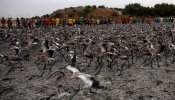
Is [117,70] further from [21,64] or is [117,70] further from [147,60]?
[21,64]

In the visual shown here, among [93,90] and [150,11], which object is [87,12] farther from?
[93,90]

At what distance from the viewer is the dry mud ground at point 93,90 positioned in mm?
11617

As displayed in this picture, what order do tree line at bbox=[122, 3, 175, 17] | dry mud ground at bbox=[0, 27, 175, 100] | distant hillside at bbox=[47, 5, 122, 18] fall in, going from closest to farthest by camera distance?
dry mud ground at bbox=[0, 27, 175, 100]
distant hillside at bbox=[47, 5, 122, 18]
tree line at bbox=[122, 3, 175, 17]

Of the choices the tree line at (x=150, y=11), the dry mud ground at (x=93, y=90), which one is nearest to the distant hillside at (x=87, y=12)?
the tree line at (x=150, y=11)

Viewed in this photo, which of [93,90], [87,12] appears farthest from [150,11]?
[93,90]

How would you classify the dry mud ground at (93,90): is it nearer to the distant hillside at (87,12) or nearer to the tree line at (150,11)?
the distant hillside at (87,12)

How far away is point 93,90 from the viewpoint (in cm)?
1195

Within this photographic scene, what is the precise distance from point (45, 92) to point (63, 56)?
657 cm

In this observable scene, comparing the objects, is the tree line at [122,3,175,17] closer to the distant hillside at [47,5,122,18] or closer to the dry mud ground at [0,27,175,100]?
the distant hillside at [47,5,122,18]

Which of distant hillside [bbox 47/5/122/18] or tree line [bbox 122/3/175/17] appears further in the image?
tree line [bbox 122/3/175/17]

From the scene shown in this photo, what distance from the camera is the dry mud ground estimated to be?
457 inches

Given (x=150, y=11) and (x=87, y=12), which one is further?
(x=150, y=11)

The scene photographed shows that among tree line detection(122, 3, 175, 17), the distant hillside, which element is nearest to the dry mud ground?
the distant hillside

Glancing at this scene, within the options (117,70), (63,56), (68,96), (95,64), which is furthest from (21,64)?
(68,96)
